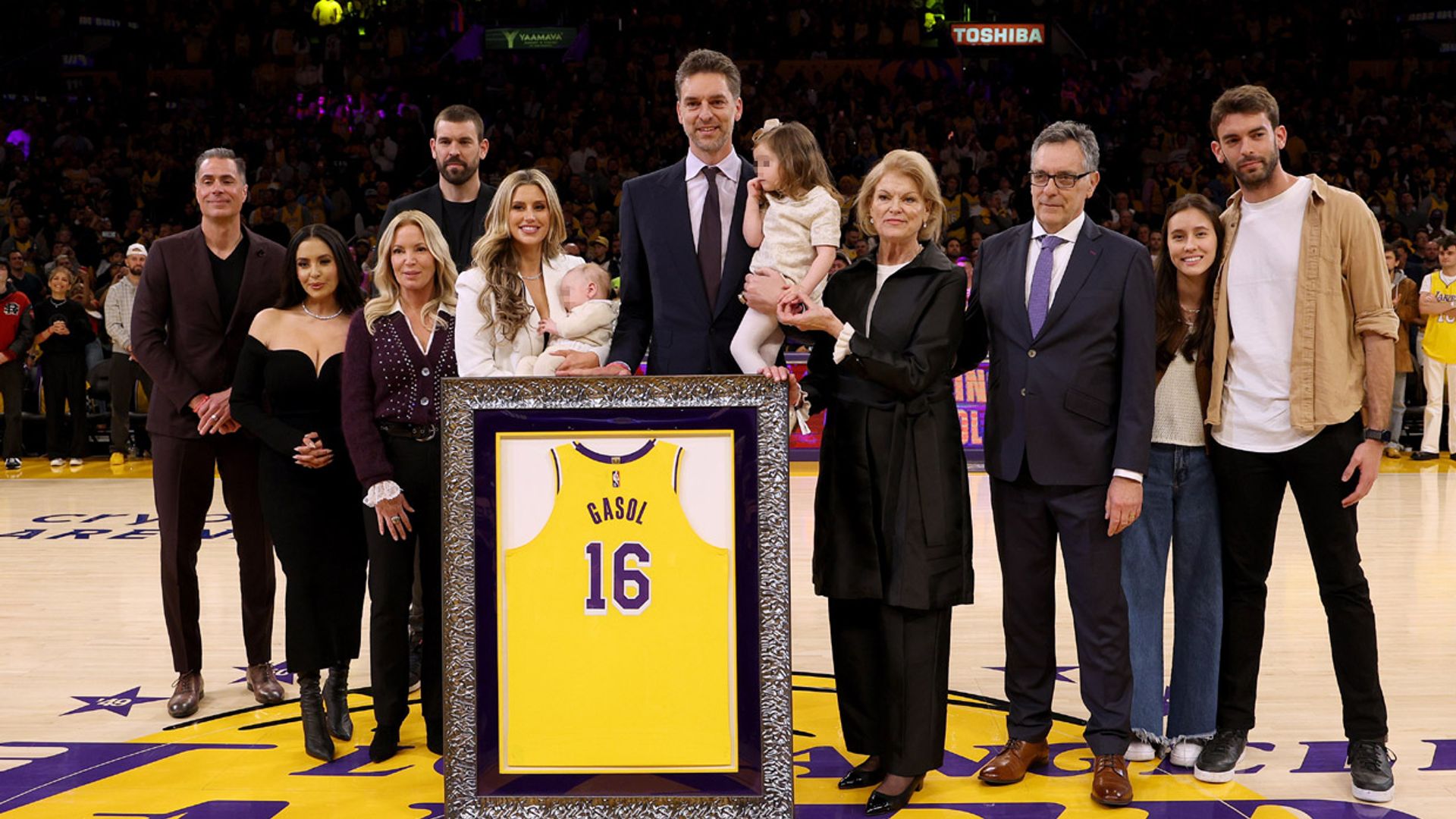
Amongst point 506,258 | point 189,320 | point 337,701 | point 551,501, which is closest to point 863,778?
point 551,501

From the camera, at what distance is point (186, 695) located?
4199 millimetres

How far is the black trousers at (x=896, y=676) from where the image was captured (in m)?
3.31

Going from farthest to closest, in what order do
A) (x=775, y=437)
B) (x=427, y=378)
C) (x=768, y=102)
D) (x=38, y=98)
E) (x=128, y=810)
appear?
(x=38, y=98), (x=768, y=102), (x=427, y=378), (x=128, y=810), (x=775, y=437)

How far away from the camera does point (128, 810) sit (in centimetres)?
330

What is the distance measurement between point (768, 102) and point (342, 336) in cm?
1423

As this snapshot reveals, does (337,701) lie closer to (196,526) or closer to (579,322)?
(196,526)

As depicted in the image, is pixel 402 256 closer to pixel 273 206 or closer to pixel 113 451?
pixel 113 451

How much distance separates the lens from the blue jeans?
3.57 metres

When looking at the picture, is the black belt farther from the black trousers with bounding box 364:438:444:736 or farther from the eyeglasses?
the eyeglasses

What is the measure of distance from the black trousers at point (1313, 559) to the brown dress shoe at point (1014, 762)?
523mm

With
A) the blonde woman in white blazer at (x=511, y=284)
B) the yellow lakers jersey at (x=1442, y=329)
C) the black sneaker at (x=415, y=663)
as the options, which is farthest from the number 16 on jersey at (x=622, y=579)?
the yellow lakers jersey at (x=1442, y=329)

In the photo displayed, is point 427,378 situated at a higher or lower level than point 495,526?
higher

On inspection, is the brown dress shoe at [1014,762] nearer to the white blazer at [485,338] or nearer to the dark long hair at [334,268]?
the white blazer at [485,338]

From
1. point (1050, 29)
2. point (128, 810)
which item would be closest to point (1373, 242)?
point (128, 810)
